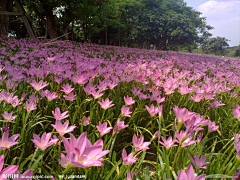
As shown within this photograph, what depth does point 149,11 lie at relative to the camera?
35438 mm

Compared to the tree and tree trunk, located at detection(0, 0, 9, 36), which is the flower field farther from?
the tree

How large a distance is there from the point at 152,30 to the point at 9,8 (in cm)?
2819

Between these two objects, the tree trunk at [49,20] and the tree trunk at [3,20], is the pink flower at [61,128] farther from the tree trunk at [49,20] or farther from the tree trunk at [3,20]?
the tree trunk at [49,20]

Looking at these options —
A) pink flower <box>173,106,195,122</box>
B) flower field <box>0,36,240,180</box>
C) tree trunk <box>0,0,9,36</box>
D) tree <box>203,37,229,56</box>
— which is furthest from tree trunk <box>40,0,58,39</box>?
tree <box>203,37,229,56</box>

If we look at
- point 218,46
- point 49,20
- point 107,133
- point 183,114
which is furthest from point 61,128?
point 218,46

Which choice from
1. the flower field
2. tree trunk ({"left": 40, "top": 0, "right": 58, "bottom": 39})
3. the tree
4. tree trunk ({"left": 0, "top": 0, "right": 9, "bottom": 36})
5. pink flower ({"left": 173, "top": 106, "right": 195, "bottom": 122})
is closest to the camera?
the flower field

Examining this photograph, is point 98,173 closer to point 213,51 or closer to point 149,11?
point 149,11

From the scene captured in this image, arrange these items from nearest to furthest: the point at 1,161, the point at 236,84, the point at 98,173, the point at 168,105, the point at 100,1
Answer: the point at 1,161, the point at 98,173, the point at 168,105, the point at 236,84, the point at 100,1

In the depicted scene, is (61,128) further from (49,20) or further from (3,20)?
(49,20)

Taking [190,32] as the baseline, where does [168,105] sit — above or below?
below

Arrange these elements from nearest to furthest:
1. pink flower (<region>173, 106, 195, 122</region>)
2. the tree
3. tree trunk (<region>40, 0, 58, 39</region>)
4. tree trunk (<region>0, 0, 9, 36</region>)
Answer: pink flower (<region>173, 106, 195, 122</region>) < tree trunk (<region>0, 0, 9, 36</region>) < tree trunk (<region>40, 0, 58, 39</region>) < the tree

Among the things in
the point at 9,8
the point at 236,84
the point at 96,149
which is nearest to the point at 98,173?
the point at 96,149

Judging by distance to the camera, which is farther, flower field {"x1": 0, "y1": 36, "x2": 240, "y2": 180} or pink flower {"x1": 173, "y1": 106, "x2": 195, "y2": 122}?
pink flower {"x1": 173, "y1": 106, "x2": 195, "y2": 122}

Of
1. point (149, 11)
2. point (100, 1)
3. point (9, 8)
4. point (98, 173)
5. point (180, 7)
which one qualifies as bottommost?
point (98, 173)
